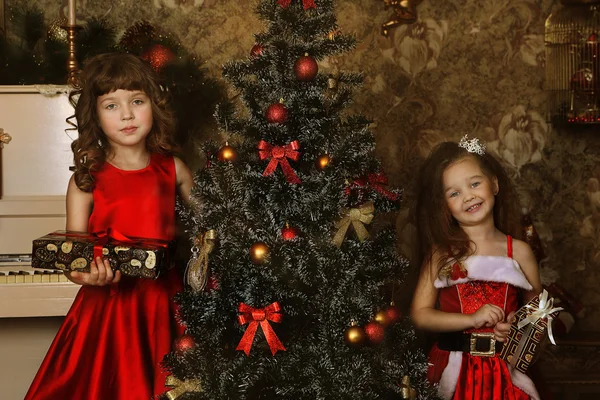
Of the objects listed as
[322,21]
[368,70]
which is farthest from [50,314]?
[368,70]

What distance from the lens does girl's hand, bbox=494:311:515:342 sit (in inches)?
96.5

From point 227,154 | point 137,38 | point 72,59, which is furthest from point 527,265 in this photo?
point 72,59

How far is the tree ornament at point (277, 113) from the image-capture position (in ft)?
6.98

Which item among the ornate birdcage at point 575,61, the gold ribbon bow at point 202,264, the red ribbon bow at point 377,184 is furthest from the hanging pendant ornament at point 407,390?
the ornate birdcage at point 575,61

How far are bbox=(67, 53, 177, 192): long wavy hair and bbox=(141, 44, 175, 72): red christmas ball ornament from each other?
24 centimetres

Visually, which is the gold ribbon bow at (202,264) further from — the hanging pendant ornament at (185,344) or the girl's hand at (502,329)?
the girl's hand at (502,329)

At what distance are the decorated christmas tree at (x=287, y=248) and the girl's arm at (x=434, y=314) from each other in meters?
0.37

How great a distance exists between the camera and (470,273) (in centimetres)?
255

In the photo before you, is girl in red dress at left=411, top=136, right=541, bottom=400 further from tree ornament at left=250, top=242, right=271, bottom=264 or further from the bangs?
the bangs

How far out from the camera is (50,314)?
2.57m

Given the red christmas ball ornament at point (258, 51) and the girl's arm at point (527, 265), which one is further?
the girl's arm at point (527, 265)

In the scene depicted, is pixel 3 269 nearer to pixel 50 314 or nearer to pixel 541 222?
pixel 50 314

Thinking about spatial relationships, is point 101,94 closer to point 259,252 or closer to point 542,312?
point 259,252

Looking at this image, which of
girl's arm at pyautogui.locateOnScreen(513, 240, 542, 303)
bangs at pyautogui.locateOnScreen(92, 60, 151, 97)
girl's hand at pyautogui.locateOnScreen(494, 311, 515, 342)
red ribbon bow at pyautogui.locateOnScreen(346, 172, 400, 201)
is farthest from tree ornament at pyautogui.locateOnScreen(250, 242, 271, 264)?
girl's arm at pyautogui.locateOnScreen(513, 240, 542, 303)
